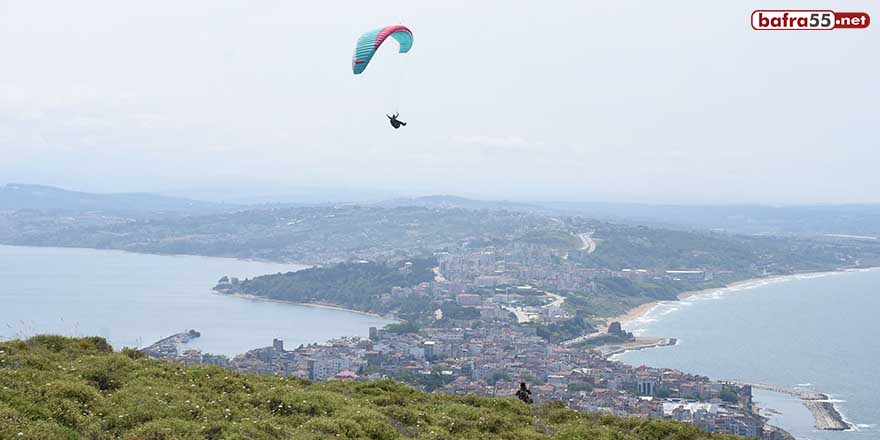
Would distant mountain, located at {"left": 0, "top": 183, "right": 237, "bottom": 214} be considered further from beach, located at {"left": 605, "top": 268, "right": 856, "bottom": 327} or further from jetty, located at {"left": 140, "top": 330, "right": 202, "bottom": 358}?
jetty, located at {"left": 140, "top": 330, "right": 202, "bottom": 358}

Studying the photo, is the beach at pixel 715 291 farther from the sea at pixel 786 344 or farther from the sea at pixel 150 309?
the sea at pixel 150 309

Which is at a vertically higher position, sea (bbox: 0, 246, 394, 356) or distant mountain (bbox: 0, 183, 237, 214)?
distant mountain (bbox: 0, 183, 237, 214)

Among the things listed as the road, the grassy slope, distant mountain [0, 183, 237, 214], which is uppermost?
distant mountain [0, 183, 237, 214]

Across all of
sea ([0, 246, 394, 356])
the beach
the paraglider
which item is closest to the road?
the beach

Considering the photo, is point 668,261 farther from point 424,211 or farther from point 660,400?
point 660,400

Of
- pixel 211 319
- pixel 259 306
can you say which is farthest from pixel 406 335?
pixel 259 306

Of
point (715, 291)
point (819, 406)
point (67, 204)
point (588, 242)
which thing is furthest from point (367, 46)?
point (67, 204)
